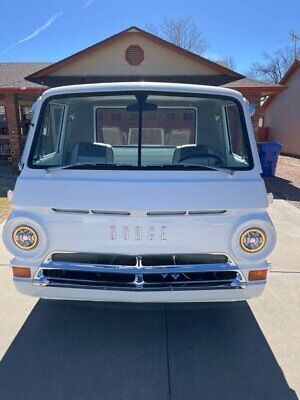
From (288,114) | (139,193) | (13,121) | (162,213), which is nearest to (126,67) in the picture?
(13,121)

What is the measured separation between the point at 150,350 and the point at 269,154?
8.95 m

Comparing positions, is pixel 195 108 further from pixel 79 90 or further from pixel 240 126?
pixel 79 90

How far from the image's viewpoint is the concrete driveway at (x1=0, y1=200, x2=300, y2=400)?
225 centimetres

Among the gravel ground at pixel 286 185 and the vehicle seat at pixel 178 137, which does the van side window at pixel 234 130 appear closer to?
the vehicle seat at pixel 178 137

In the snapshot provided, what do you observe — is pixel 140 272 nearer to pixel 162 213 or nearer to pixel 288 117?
pixel 162 213

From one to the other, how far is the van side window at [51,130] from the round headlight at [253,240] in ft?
5.90

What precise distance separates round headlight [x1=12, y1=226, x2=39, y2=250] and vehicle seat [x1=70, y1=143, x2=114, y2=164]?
3.04 ft

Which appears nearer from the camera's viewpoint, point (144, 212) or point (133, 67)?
point (144, 212)

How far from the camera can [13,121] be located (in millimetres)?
11859

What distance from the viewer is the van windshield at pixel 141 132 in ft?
9.20

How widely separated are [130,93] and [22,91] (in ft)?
31.5

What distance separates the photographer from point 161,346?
2.68 metres

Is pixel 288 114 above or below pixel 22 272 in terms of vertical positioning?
above

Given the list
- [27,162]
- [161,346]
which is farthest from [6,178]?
[161,346]
